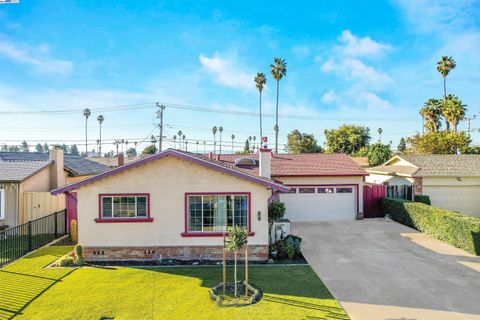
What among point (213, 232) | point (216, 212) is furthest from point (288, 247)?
point (216, 212)

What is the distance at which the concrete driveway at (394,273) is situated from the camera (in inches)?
303

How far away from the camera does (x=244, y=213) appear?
1162 centimetres

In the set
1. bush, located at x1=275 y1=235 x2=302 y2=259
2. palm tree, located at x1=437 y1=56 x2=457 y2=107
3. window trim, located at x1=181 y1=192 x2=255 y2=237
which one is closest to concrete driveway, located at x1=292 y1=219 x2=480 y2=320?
bush, located at x1=275 y1=235 x2=302 y2=259

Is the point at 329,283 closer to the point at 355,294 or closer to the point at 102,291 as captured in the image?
the point at 355,294

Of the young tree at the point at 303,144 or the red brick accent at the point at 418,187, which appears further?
the young tree at the point at 303,144

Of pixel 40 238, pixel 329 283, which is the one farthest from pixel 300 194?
pixel 40 238

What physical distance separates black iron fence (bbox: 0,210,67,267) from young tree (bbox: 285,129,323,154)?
162ft

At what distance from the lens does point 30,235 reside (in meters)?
12.7

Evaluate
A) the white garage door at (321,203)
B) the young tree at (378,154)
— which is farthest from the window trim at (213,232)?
the young tree at (378,154)

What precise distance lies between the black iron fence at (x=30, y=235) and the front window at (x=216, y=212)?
7339 mm

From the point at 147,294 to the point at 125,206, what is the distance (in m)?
4.23

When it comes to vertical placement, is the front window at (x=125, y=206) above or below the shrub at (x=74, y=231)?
above

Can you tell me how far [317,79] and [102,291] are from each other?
24.1 m

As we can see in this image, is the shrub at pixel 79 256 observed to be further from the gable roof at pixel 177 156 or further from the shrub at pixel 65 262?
the gable roof at pixel 177 156
